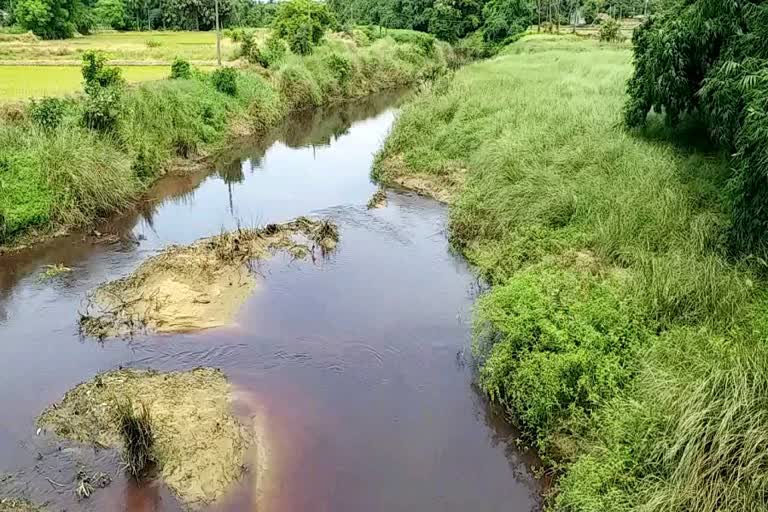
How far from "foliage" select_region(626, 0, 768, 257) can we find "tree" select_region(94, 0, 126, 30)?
5427 centimetres

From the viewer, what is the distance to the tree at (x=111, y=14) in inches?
2290

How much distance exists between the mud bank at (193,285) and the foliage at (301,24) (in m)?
21.0

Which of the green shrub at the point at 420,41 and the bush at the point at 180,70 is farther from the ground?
the green shrub at the point at 420,41

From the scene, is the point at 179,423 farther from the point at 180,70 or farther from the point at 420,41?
the point at 420,41

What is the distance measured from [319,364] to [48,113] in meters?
10.9

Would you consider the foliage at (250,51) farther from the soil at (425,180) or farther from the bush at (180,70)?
the soil at (425,180)

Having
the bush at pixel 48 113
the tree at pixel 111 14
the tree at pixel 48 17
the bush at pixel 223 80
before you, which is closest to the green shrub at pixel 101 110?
the bush at pixel 48 113

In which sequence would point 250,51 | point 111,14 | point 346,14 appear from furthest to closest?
point 346,14, point 111,14, point 250,51

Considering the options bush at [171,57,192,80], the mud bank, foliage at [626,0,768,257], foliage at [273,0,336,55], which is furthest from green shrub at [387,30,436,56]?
the mud bank

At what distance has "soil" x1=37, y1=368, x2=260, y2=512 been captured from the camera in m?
7.54

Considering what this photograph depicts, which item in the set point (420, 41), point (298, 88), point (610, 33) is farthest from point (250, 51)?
point (610, 33)

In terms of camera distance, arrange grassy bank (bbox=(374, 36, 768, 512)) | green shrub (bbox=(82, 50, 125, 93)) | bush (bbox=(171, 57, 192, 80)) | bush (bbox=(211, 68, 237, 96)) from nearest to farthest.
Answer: grassy bank (bbox=(374, 36, 768, 512)), green shrub (bbox=(82, 50, 125, 93)), bush (bbox=(171, 57, 192, 80)), bush (bbox=(211, 68, 237, 96))

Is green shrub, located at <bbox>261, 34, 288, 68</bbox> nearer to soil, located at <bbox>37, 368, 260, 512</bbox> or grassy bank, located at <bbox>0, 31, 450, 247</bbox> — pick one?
grassy bank, located at <bbox>0, 31, 450, 247</bbox>

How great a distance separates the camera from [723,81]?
1036 cm
